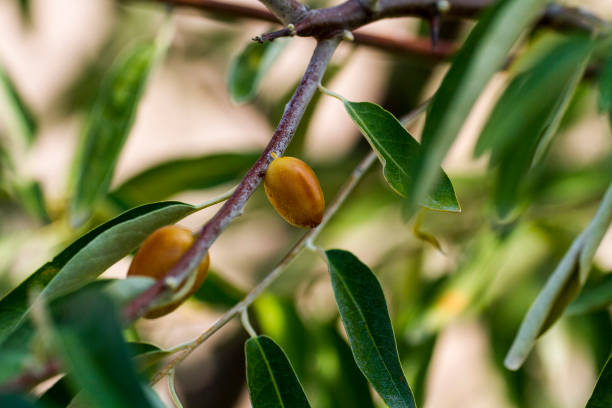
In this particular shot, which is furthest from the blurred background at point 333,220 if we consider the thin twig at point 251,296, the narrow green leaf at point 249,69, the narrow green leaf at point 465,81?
the narrow green leaf at point 465,81

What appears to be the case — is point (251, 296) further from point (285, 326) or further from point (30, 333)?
point (285, 326)

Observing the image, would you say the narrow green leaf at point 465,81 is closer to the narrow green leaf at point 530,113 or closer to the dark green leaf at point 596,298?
the narrow green leaf at point 530,113

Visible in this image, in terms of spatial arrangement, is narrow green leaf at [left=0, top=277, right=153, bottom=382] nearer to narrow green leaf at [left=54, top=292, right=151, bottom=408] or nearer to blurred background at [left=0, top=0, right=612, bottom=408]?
narrow green leaf at [left=54, top=292, right=151, bottom=408]

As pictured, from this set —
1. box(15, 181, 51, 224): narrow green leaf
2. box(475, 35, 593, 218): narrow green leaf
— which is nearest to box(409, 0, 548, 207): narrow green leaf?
box(475, 35, 593, 218): narrow green leaf

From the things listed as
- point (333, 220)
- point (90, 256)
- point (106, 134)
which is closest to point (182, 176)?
point (106, 134)

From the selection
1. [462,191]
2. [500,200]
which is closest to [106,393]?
[500,200]

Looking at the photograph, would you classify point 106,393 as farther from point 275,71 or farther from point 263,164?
point 275,71
